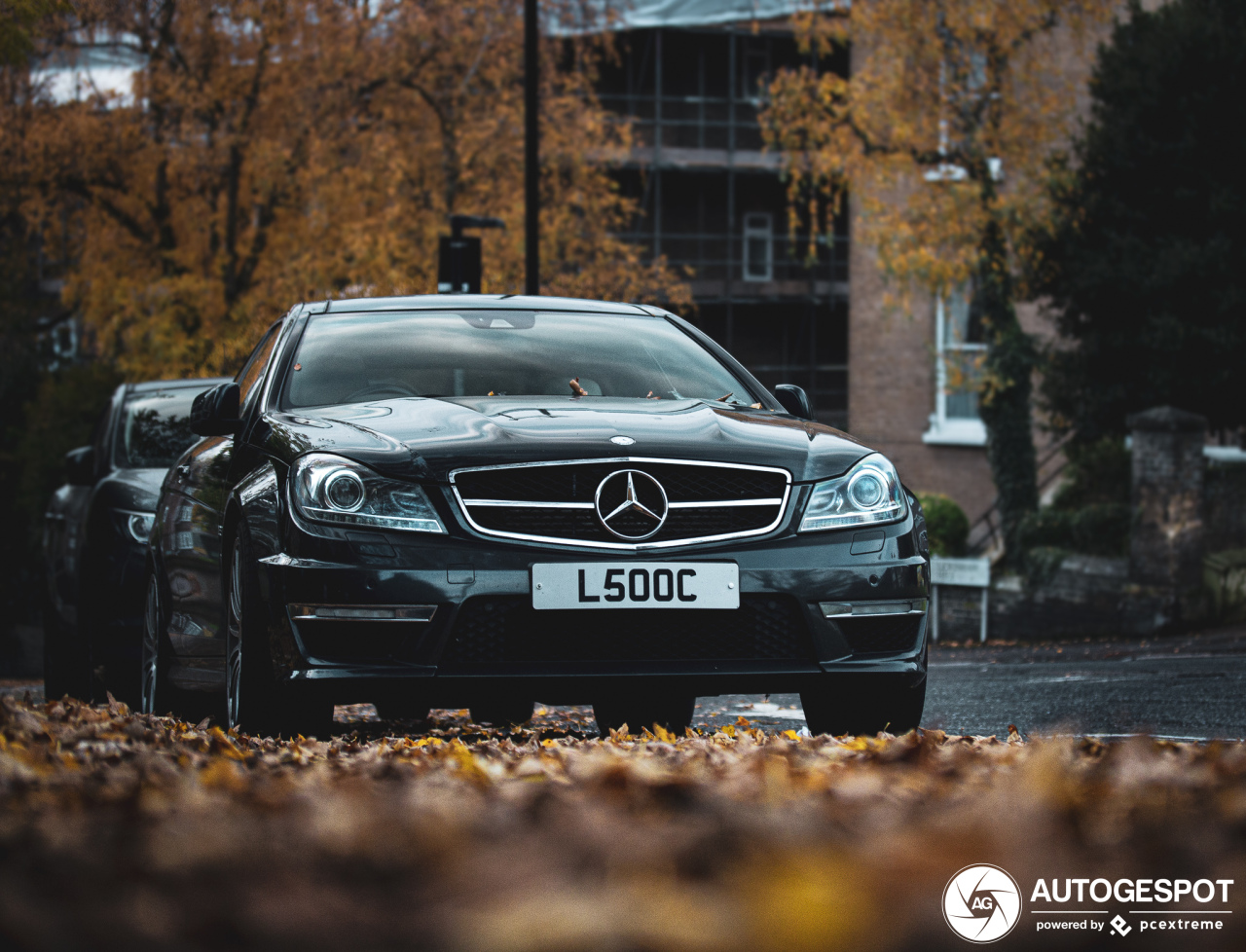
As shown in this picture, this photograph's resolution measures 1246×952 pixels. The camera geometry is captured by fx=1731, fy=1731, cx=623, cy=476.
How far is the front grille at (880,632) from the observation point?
5.27 m

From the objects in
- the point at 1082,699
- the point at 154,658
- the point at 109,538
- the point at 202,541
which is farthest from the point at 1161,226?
the point at 202,541

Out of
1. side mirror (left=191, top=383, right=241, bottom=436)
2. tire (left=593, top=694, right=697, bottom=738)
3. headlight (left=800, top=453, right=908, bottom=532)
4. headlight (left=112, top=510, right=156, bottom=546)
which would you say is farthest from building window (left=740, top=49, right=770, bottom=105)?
headlight (left=800, top=453, right=908, bottom=532)

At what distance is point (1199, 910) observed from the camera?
7.97 ft

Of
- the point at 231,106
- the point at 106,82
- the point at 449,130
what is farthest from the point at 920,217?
the point at 106,82

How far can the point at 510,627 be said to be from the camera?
5.01 meters

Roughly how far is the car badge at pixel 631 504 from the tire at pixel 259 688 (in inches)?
39.2

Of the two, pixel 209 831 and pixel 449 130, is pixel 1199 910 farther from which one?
pixel 449 130

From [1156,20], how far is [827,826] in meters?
20.9

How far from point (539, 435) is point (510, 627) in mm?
600

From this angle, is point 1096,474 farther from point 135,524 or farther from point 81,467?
point 135,524

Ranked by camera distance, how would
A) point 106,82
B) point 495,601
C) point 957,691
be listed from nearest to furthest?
point 495,601
point 957,691
point 106,82

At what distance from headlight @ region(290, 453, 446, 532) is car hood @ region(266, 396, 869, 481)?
0.05 metres

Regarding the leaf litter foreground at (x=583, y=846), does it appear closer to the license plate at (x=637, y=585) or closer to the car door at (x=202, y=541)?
the license plate at (x=637, y=585)

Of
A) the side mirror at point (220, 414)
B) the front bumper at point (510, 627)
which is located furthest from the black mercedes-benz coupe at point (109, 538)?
the front bumper at point (510, 627)
